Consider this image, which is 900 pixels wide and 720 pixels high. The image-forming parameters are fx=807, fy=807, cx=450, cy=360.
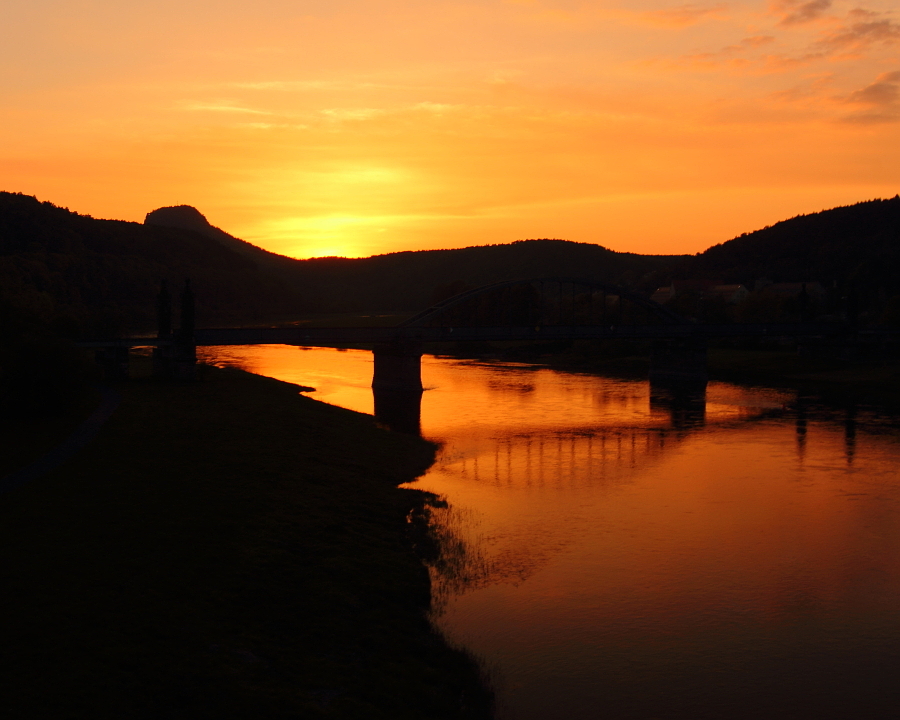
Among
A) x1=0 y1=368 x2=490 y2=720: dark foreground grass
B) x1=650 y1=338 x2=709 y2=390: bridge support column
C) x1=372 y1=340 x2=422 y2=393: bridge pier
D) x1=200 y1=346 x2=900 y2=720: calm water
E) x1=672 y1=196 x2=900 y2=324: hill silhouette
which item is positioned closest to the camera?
x1=0 y1=368 x2=490 y2=720: dark foreground grass

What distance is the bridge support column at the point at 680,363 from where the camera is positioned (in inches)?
3433

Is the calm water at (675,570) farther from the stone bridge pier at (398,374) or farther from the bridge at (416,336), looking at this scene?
the bridge at (416,336)

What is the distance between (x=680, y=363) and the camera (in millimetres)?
88625

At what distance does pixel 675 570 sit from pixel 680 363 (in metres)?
69.4

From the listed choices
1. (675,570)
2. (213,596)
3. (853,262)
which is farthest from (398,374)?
(853,262)

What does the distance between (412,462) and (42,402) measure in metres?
16.3

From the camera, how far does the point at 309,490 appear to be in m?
27.3

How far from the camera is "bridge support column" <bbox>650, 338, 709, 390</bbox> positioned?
286ft

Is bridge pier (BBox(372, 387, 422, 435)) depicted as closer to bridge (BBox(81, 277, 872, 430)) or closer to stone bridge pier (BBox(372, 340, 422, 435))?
stone bridge pier (BBox(372, 340, 422, 435))

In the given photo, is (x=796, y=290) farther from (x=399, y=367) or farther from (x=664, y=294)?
(x=399, y=367)

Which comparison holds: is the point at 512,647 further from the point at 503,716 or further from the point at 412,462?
the point at 412,462

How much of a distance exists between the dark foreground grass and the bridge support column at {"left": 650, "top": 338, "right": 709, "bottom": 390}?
6328cm

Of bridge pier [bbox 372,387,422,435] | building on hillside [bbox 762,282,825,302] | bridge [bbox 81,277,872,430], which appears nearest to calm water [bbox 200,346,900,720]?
bridge pier [bbox 372,387,422,435]

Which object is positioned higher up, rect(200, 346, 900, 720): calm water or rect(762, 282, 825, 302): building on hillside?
rect(762, 282, 825, 302): building on hillside
